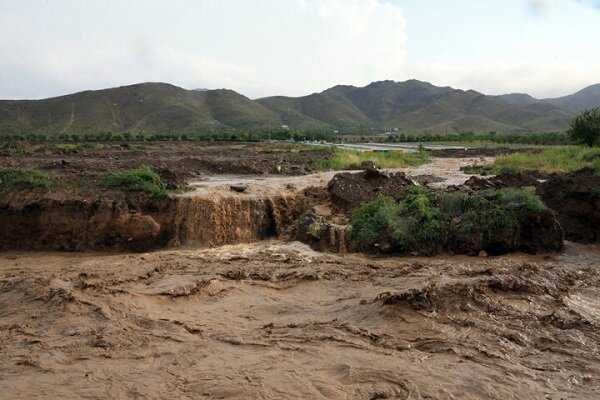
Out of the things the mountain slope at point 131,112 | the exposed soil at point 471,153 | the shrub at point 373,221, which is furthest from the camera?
the mountain slope at point 131,112

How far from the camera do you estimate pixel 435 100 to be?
105 metres

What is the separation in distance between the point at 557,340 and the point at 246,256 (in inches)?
273

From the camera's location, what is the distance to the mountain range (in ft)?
218

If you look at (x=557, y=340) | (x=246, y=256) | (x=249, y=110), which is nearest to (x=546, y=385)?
(x=557, y=340)

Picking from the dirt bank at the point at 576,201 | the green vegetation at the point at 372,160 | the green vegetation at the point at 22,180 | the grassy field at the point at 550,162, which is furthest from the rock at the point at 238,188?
the grassy field at the point at 550,162

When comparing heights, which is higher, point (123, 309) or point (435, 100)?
point (435, 100)

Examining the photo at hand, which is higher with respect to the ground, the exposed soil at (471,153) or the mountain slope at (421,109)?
the mountain slope at (421,109)

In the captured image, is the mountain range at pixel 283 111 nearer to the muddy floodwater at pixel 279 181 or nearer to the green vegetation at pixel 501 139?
the green vegetation at pixel 501 139

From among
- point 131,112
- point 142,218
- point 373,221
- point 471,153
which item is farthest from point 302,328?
point 131,112

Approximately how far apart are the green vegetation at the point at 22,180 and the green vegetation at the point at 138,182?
1.49m

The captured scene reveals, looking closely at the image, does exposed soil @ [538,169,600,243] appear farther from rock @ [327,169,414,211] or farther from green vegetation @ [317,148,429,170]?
green vegetation @ [317,148,429,170]

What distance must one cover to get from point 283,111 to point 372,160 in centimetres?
7351

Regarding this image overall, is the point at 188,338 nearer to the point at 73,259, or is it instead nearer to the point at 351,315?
the point at 351,315

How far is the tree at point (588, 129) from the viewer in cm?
2716
